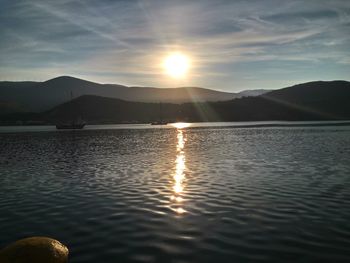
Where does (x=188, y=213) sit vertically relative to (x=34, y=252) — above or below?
below

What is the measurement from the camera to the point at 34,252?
41.0ft

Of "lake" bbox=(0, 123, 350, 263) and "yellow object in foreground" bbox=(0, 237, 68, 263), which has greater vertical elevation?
"yellow object in foreground" bbox=(0, 237, 68, 263)

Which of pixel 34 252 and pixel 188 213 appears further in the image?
pixel 188 213

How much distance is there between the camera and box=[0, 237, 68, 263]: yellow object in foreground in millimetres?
12195

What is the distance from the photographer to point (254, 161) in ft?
146

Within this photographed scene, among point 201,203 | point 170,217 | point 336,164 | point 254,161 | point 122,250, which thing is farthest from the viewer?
point 254,161

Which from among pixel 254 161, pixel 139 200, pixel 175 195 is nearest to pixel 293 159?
pixel 254 161

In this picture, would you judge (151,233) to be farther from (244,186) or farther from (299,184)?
Result: (299,184)

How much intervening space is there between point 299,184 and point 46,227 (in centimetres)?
2038

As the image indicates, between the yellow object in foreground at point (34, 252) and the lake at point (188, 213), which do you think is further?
the lake at point (188, 213)

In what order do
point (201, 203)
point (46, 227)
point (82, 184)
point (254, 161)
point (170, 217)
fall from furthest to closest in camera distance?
point (254, 161)
point (82, 184)
point (201, 203)
point (170, 217)
point (46, 227)

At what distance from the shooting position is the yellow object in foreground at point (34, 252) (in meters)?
12.2

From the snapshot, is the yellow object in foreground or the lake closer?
the yellow object in foreground

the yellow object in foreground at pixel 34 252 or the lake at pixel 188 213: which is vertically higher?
the yellow object in foreground at pixel 34 252
